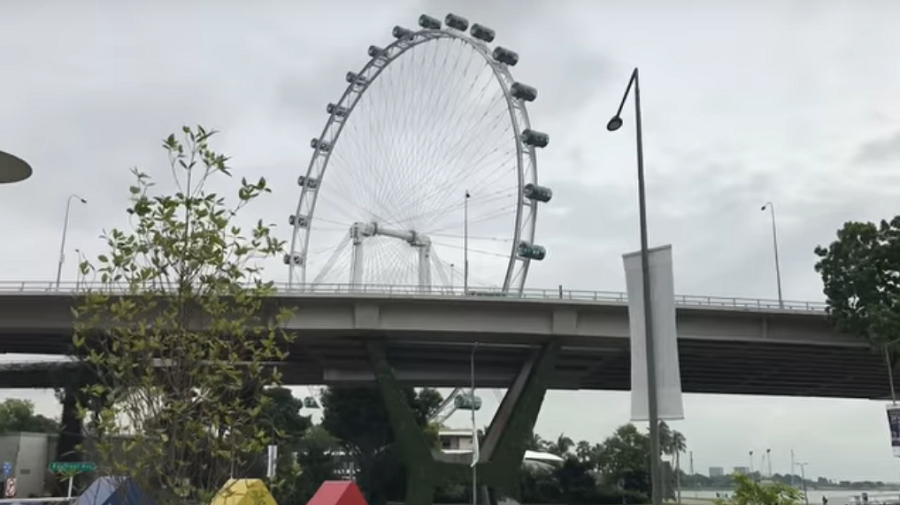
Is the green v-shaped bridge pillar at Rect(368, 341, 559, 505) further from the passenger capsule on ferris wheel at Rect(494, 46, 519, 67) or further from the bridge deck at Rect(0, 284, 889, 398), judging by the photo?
the passenger capsule on ferris wheel at Rect(494, 46, 519, 67)

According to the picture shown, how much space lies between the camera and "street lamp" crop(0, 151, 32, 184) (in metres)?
10.2

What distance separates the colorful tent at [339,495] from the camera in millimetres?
17577

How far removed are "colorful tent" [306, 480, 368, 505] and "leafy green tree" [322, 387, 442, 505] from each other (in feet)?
176

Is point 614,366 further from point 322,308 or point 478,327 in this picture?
point 322,308

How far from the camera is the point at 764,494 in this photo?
1398cm

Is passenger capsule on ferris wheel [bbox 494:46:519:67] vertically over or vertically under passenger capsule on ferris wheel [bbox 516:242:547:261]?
over

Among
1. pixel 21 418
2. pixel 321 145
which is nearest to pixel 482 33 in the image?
pixel 321 145

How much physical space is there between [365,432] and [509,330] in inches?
1096

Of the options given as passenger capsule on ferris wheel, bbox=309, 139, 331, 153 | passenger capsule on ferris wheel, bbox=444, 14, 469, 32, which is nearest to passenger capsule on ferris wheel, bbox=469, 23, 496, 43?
passenger capsule on ferris wheel, bbox=444, 14, 469, 32

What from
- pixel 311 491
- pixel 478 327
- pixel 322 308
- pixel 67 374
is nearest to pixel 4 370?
pixel 67 374

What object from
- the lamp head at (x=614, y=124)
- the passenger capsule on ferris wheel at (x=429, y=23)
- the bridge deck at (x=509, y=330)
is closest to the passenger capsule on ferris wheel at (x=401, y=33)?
the passenger capsule on ferris wheel at (x=429, y=23)

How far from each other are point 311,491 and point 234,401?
60819mm

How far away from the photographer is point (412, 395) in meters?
81.5

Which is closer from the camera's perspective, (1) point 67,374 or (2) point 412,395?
(1) point 67,374
